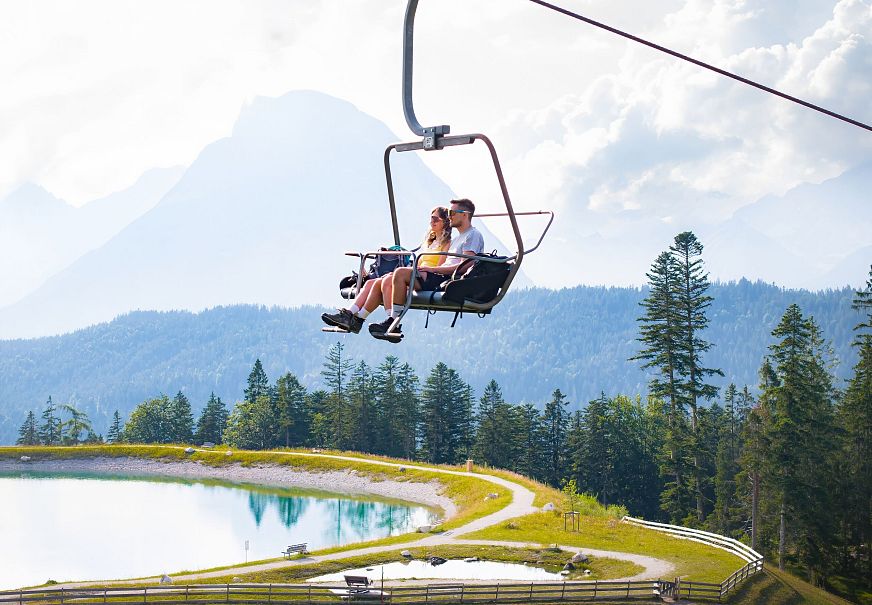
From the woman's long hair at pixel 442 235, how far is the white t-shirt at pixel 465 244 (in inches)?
4.0

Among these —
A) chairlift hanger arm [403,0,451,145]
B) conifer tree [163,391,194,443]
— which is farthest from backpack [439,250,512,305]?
conifer tree [163,391,194,443]

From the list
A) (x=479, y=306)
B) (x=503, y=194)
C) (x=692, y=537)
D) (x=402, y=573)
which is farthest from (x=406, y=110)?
(x=692, y=537)

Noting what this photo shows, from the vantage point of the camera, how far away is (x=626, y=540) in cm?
4425

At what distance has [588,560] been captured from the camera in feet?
132

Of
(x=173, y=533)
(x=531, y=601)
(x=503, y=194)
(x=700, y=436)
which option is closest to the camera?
(x=503, y=194)

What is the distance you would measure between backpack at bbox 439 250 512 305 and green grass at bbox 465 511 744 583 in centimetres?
2972

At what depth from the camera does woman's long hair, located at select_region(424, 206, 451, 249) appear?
32.4ft

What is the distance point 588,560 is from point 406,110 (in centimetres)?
3394

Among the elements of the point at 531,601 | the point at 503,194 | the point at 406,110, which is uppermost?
the point at 406,110

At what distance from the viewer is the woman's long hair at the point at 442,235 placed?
9863 mm

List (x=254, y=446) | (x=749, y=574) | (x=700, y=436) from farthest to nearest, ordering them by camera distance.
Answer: (x=254, y=446) < (x=700, y=436) < (x=749, y=574)

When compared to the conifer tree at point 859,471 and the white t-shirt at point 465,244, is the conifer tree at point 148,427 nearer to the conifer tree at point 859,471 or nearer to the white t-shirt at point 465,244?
the conifer tree at point 859,471

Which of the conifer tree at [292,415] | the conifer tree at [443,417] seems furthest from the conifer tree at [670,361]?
the conifer tree at [292,415]

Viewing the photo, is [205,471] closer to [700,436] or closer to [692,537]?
[700,436]
